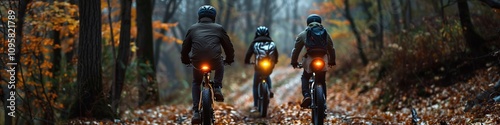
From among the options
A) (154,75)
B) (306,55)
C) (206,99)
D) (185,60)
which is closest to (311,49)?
(306,55)

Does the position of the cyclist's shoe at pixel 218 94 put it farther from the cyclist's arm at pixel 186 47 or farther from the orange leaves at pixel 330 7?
the orange leaves at pixel 330 7

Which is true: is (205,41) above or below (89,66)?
above

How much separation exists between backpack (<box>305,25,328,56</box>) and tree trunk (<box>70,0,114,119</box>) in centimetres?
420

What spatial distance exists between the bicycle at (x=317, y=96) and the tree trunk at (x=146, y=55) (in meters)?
6.64

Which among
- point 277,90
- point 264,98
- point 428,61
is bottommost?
point 277,90

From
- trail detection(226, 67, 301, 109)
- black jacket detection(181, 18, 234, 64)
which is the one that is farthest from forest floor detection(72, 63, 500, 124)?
trail detection(226, 67, 301, 109)

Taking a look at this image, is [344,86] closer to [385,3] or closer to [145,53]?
[385,3]

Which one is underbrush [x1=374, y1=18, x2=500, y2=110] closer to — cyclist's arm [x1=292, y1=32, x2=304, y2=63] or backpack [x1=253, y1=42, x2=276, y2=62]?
backpack [x1=253, y1=42, x2=276, y2=62]

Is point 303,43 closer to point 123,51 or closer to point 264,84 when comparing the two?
point 264,84

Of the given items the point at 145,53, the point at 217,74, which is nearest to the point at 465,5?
the point at 217,74

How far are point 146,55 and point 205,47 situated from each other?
7586 mm

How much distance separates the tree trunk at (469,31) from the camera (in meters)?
9.95

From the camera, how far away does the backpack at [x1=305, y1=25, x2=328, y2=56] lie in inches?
288

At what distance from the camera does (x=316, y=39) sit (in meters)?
7.32
